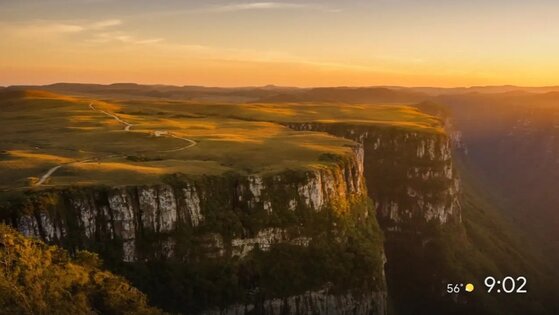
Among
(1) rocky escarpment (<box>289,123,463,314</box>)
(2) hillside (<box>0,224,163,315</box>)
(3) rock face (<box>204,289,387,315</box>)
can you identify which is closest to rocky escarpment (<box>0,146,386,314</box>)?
(3) rock face (<box>204,289,387,315</box>)

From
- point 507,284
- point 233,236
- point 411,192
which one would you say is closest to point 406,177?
point 411,192

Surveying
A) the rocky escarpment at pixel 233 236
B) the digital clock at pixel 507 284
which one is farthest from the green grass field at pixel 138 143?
the digital clock at pixel 507 284

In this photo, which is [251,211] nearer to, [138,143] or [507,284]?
[138,143]

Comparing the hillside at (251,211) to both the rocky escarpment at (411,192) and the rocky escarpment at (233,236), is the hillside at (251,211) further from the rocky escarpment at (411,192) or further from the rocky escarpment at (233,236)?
the rocky escarpment at (411,192)

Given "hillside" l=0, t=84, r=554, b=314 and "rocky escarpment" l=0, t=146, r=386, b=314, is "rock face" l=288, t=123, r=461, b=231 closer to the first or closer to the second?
"hillside" l=0, t=84, r=554, b=314

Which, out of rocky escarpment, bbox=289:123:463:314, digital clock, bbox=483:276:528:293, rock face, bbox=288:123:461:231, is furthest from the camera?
rock face, bbox=288:123:461:231
